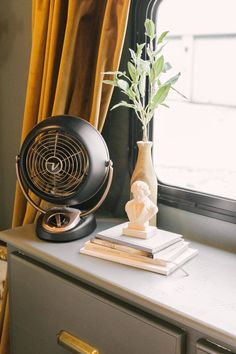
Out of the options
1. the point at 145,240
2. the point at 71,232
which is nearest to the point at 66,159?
the point at 71,232

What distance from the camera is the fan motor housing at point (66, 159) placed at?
1351 millimetres

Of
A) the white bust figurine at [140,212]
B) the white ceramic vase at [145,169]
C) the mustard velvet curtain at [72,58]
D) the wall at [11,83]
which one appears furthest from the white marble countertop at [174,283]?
the wall at [11,83]

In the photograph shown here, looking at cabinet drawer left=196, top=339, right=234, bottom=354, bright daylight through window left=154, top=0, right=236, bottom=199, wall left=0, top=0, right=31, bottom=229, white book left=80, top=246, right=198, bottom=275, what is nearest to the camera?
cabinet drawer left=196, top=339, right=234, bottom=354

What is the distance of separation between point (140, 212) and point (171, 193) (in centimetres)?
35

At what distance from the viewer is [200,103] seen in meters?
1.58

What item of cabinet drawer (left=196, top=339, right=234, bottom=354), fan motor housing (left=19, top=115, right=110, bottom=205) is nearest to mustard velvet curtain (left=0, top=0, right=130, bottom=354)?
fan motor housing (left=19, top=115, right=110, bottom=205)

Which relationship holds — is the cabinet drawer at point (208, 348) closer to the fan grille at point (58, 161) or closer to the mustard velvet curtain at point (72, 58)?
the fan grille at point (58, 161)

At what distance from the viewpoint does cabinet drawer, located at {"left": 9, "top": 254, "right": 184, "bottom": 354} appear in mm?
1024

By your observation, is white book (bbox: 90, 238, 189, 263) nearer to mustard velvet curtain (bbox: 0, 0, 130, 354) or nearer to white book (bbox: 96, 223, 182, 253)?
white book (bbox: 96, 223, 182, 253)

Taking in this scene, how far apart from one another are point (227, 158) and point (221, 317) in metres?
0.73

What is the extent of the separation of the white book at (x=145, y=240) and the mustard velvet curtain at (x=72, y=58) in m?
0.47

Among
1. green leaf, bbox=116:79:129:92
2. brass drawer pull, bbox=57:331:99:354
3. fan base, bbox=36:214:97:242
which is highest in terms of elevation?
green leaf, bbox=116:79:129:92

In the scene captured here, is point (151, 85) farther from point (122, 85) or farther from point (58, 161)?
point (58, 161)

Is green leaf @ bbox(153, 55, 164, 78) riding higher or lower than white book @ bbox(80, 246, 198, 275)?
higher
